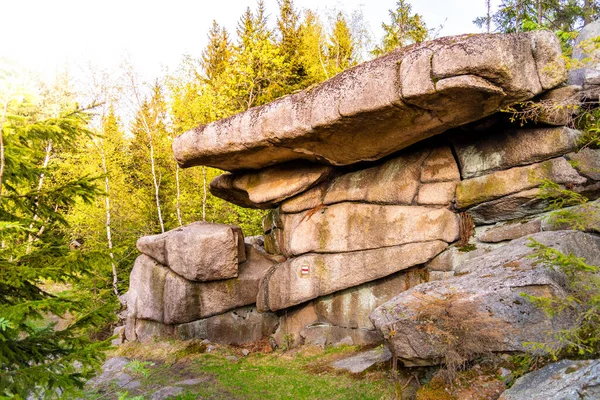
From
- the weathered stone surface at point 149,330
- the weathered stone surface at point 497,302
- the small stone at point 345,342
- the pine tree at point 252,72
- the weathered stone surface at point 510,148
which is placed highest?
the pine tree at point 252,72

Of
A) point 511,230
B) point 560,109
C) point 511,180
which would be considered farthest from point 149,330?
point 560,109

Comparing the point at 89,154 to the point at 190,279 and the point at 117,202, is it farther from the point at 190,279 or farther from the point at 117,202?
the point at 190,279

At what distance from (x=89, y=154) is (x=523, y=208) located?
15867 millimetres

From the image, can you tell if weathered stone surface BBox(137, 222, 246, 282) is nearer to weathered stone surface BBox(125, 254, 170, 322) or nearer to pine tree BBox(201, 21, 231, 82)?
weathered stone surface BBox(125, 254, 170, 322)

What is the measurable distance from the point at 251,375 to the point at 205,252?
3662 mm

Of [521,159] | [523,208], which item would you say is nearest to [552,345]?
[523,208]

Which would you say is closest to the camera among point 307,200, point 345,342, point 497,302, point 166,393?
point 497,302

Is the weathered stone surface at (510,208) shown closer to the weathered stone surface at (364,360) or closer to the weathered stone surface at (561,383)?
the weathered stone surface at (364,360)

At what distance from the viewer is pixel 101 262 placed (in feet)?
15.8

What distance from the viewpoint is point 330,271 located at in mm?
10828

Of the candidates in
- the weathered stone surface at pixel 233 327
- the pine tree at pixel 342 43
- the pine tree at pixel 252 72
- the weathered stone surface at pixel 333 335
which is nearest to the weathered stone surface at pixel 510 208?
the weathered stone surface at pixel 333 335

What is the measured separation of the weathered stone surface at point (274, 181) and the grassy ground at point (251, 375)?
13.4 ft

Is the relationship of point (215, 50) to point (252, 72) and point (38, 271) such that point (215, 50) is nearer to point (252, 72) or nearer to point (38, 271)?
point (252, 72)

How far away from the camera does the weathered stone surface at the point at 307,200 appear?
11.7 metres
